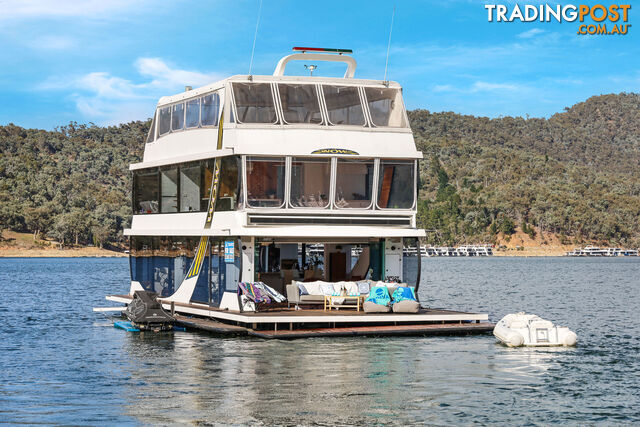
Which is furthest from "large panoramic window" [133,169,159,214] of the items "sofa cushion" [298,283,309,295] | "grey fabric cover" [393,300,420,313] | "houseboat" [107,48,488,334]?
"grey fabric cover" [393,300,420,313]

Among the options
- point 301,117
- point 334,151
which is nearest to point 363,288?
point 334,151

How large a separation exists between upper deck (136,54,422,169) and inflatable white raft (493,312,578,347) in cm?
501

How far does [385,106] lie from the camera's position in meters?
25.0

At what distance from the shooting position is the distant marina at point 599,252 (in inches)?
6306

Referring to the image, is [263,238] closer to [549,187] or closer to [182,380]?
[182,380]

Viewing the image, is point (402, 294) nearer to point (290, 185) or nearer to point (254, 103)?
point (290, 185)

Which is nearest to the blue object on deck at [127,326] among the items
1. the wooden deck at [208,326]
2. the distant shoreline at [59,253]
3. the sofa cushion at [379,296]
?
the wooden deck at [208,326]

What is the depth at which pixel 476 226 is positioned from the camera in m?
165

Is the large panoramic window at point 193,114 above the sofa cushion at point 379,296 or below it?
above

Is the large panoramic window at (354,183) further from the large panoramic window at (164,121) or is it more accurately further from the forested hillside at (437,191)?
the forested hillside at (437,191)

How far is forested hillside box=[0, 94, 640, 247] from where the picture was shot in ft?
457

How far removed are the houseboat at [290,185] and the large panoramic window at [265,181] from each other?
3 cm

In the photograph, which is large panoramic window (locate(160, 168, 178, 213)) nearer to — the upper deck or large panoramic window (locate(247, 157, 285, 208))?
the upper deck

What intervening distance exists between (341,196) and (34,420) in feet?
37.7
